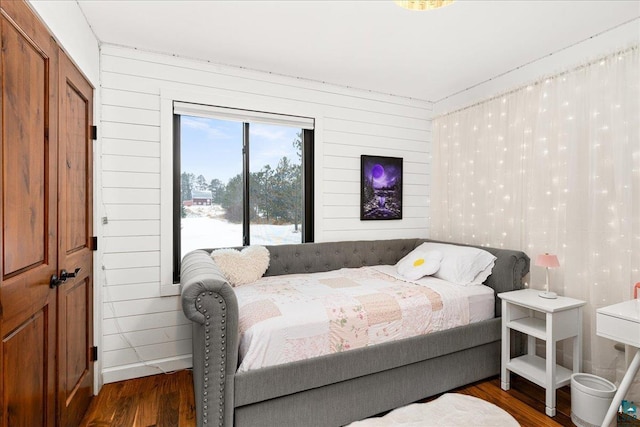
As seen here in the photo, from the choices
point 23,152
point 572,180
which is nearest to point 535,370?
point 572,180

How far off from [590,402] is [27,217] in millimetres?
3166

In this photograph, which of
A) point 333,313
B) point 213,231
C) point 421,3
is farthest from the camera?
point 213,231

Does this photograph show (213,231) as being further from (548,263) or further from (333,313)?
(548,263)

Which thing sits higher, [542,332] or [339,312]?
[339,312]

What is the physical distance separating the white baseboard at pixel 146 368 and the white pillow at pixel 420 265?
205 cm

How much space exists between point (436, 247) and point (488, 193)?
2.41ft

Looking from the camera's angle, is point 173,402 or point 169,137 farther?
point 169,137

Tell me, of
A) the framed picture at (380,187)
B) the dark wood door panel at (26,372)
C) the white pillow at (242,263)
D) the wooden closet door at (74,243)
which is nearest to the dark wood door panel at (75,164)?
the wooden closet door at (74,243)

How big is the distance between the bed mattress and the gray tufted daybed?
7cm

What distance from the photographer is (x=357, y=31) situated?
2473 mm

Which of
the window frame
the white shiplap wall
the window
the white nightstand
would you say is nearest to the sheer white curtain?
the white nightstand

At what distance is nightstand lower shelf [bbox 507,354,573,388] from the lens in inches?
90.2

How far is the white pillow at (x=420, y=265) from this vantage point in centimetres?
296

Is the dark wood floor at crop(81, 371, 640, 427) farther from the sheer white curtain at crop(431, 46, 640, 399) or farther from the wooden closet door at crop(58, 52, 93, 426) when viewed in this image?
the sheer white curtain at crop(431, 46, 640, 399)
